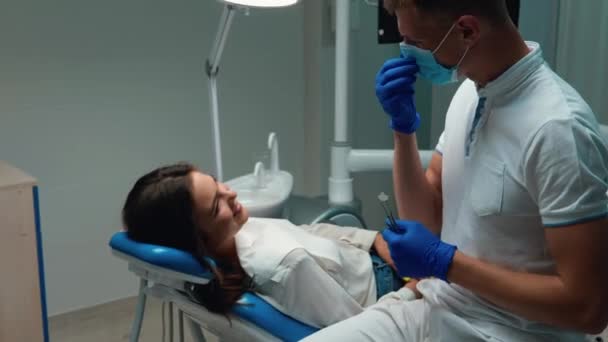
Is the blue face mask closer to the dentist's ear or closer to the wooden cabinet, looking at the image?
the dentist's ear

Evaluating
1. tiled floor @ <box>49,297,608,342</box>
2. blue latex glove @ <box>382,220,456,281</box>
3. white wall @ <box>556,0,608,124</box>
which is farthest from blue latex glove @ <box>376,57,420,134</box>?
tiled floor @ <box>49,297,608,342</box>

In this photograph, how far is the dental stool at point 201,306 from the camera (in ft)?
3.87

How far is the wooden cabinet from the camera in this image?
1.78 meters

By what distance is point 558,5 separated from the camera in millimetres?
2146

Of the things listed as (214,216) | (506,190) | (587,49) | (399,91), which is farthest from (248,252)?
(587,49)

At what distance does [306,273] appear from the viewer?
4.14ft

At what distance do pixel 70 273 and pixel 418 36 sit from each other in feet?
6.57

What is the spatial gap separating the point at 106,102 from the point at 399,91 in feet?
5.27

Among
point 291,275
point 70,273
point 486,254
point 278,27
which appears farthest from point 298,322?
point 278,27

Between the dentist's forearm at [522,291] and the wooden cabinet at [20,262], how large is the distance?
1.43 m

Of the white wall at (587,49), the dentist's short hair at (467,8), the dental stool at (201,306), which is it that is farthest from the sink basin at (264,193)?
the white wall at (587,49)

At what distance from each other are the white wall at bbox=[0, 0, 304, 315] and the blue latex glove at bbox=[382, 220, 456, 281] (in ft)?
5.71

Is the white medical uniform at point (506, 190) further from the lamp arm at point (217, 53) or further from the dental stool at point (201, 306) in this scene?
the lamp arm at point (217, 53)

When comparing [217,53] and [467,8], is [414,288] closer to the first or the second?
[467,8]
